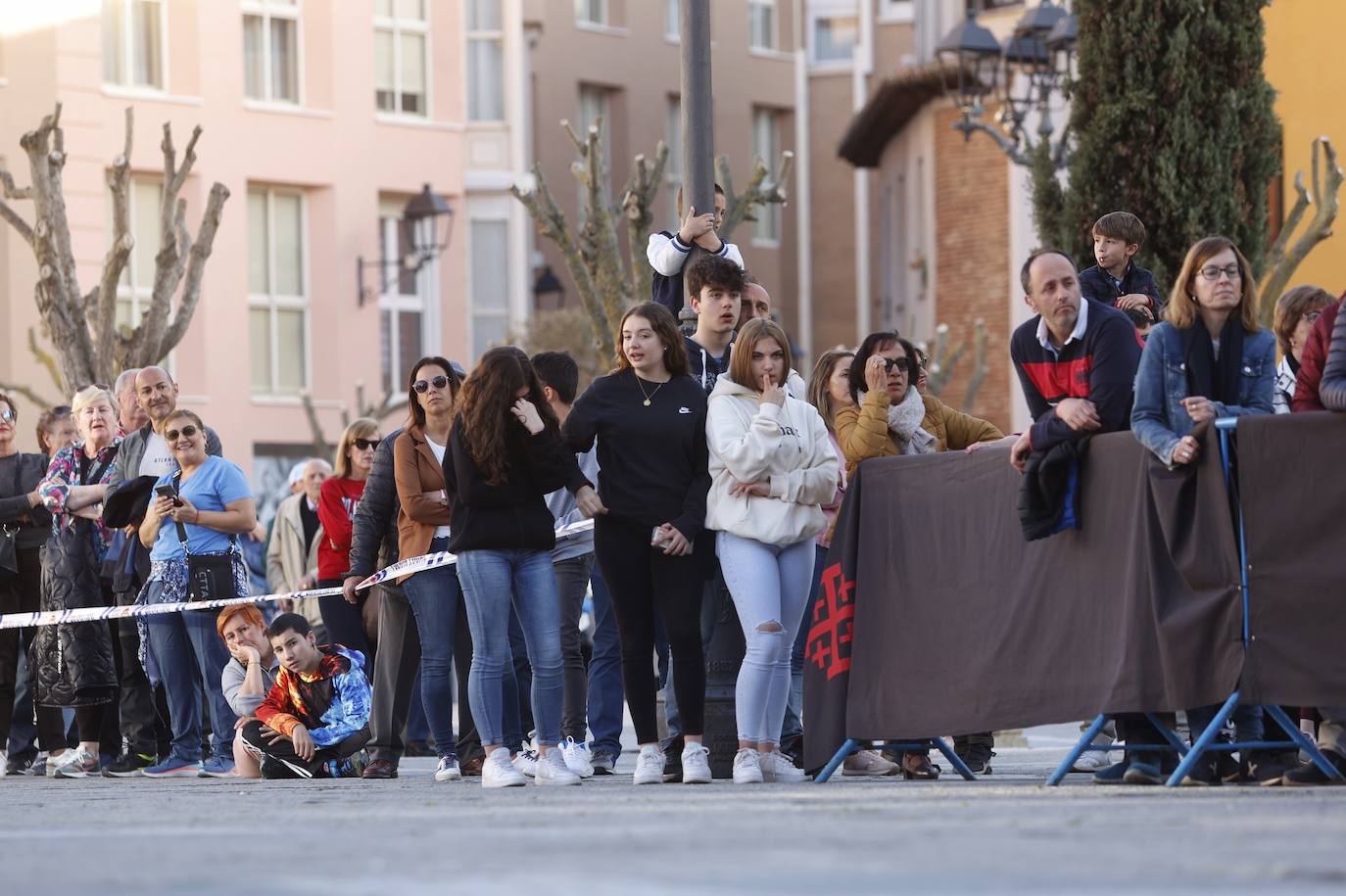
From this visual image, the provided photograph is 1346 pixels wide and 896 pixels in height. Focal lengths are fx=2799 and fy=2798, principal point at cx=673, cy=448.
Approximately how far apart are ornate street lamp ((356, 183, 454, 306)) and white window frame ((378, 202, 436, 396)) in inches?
2.9

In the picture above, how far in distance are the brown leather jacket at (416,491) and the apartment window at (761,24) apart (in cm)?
4124

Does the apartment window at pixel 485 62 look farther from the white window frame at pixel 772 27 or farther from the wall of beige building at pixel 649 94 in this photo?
the white window frame at pixel 772 27

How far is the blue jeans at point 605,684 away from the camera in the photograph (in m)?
→ 12.9

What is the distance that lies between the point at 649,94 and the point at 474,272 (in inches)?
247

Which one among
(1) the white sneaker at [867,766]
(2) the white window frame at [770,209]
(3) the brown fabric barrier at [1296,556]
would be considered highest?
(2) the white window frame at [770,209]

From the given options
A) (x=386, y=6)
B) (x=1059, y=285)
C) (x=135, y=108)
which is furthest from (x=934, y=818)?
(x=386, y=6)

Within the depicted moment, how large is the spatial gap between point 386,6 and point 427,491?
32170mm

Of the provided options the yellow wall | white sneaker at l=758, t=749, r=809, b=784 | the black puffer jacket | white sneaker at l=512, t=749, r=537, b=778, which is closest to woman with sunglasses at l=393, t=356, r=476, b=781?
white sneaker at l=512, t=749, r=537, b=778

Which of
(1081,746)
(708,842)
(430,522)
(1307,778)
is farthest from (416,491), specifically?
(708,842)

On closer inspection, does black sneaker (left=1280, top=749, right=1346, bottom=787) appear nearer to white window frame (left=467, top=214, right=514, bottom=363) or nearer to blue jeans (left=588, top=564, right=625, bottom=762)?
blue jeans (left=588, top=564, right=625, bottom=762)

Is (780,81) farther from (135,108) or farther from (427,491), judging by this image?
(427,491)

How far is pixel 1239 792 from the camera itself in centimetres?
933

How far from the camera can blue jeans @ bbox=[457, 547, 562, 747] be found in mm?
11500

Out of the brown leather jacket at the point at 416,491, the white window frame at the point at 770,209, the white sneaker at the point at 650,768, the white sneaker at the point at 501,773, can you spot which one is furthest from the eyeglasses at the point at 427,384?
the white window frame at the point at 770,209
